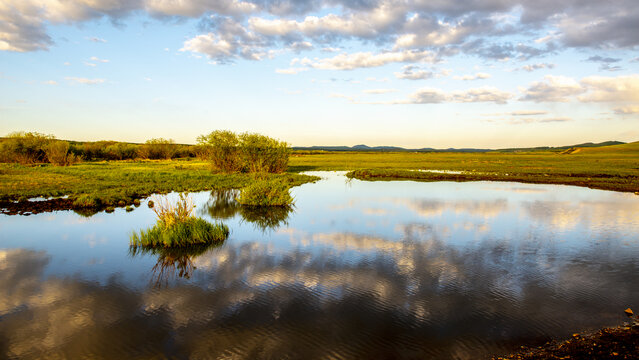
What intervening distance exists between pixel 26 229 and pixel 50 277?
8.07 metres

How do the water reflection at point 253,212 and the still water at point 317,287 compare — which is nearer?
the still water at point 317,287

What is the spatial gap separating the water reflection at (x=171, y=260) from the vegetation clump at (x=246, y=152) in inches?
1142

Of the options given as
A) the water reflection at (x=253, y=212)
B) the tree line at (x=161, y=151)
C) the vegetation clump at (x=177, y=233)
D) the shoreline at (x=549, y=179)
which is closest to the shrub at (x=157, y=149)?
the tree line at (x=161, y=151)

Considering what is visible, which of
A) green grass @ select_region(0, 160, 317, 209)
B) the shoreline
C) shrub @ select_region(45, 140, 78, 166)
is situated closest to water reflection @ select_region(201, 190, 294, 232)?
green grass @ select_region(0, 160, 317, 209)

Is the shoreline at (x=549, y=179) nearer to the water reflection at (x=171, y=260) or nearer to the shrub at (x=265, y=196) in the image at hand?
the shrub at (x=265, y=196)

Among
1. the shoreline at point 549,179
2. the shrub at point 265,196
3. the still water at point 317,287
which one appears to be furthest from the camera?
the shoreline at point 549,179

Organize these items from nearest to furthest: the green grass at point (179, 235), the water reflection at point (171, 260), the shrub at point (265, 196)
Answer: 1. the water reflection at point (171, 260)
2. the green grass at point (179, 235)
3. the shrub at point (265, 196)

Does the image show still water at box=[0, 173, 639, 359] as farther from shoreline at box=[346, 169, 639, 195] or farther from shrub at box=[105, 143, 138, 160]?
shrub at box=[105, 143, 138, 160]

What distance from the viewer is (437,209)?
21422mm

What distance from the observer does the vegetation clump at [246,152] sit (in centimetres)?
4338

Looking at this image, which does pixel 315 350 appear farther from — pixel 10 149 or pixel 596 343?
pixel 10 149

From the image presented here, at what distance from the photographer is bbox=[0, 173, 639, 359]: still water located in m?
6.85

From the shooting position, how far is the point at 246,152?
142 ft

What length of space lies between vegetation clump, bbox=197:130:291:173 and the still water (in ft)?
84.3
